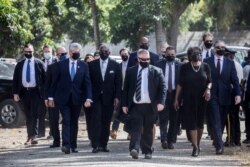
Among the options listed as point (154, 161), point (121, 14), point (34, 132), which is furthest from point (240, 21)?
point (154, 161)

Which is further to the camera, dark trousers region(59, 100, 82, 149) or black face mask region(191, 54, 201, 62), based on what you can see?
dark trousers region(59, 100, 82, 149)

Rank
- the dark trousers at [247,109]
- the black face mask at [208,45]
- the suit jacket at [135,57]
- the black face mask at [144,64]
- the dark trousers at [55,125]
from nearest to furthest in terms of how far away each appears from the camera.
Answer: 1. the black face mask at [144,64]
2. the black face mask at [208,45]
3. the dark trousers at [55,125]
4. the suit jacket at [135,57]
5. the dark trousers at [247,109]

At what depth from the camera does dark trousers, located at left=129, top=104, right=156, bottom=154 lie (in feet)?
48.2

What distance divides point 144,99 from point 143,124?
0.46m

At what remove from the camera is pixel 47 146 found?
1777 cm

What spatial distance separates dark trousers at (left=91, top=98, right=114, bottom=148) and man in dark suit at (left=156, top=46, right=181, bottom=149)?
3.70 ft

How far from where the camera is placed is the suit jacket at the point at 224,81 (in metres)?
16.2

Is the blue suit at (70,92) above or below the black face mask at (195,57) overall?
below

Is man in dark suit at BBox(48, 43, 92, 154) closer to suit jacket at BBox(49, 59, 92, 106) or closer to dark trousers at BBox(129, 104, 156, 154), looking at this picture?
suit jacket at BBox(49, 59, 92, 106)

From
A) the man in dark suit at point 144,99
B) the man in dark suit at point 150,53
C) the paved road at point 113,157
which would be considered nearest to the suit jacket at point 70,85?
the paved road at point 113,157

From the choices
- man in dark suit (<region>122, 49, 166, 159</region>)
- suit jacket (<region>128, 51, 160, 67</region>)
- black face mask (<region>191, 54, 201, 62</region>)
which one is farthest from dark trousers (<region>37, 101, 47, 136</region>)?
black face mask (<region>191, 54, 201, 62</region>)

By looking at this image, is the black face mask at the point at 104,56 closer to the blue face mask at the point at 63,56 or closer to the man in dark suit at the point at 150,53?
the man in dark suit at the point at 150,53

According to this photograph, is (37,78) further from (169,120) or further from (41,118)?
(169,120)

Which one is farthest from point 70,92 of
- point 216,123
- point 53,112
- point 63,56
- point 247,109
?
point 247,109
